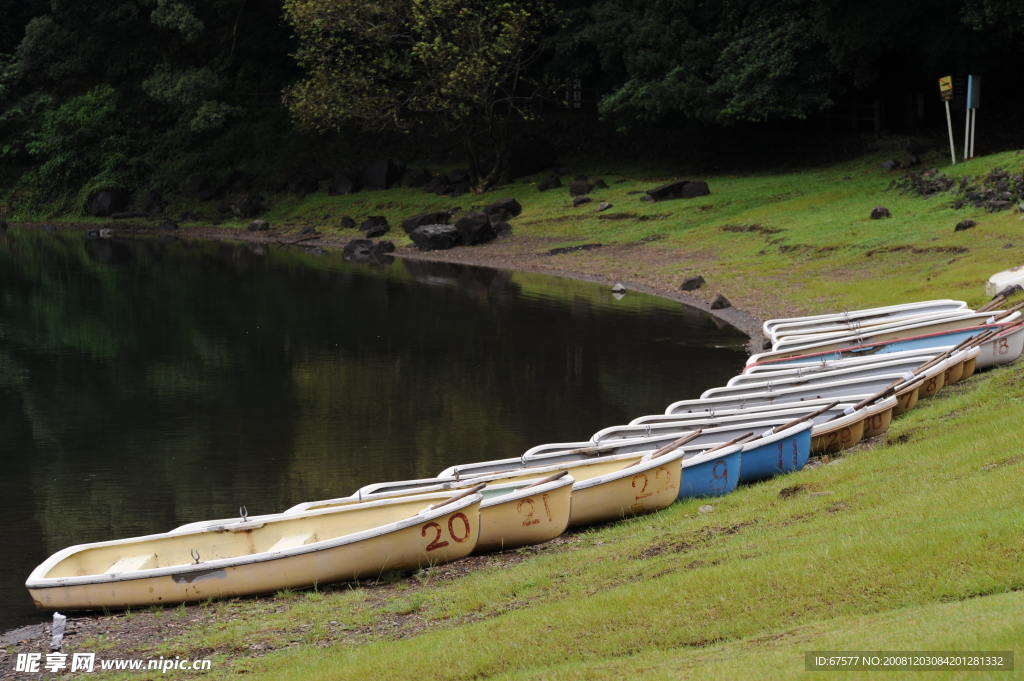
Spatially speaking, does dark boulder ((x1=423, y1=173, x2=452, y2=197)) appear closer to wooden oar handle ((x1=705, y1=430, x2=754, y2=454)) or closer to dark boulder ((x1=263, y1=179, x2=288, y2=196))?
dark boulder ((x1=263, y1=179, x2=288, y2=196))

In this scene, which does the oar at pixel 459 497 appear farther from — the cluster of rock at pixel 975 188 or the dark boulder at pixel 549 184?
the dark boulder at pixel 549 184

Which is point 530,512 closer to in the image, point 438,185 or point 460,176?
point 438,185

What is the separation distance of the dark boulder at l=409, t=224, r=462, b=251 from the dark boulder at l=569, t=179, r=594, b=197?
5.65m

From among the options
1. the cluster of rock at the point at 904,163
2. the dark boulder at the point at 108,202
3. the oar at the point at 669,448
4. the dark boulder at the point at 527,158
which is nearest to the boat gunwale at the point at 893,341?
the oar at the point at 669,448

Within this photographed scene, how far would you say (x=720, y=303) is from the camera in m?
29.1

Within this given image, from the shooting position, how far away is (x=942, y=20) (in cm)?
4003

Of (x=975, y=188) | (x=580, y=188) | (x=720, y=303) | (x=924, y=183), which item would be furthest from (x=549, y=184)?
(x=720, y=303)

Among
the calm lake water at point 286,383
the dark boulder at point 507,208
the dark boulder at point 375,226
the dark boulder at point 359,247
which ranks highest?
the dark boulder at point 507,208

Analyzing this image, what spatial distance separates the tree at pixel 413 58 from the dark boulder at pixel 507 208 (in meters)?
4.49

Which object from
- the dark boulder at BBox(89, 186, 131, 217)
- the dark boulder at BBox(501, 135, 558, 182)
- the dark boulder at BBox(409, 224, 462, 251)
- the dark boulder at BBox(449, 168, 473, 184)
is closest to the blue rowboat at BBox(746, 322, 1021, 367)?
the dark boulder at BBox(409, 224, 462, 251)

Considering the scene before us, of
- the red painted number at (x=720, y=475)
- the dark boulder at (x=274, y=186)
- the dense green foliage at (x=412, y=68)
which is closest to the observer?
the red painted number at (x=720, y=475)

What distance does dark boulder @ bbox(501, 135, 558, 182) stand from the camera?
2105 inches

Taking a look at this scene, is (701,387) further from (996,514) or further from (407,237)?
(407,237)

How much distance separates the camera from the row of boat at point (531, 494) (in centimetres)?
1133
